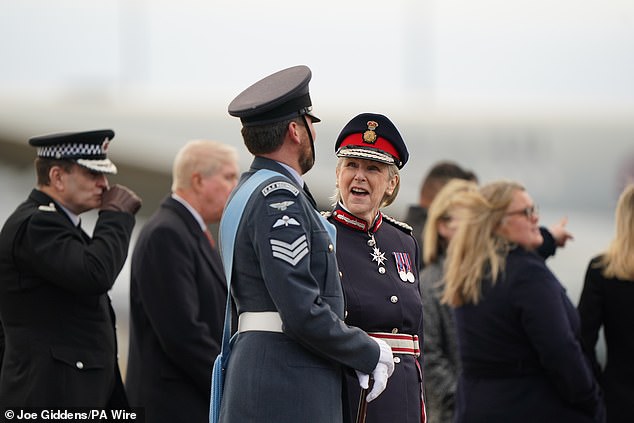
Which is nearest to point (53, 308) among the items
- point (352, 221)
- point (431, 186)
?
point (352, 221)

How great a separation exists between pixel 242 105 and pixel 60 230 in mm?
1352

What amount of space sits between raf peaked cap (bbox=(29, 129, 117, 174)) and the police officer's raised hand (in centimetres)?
10

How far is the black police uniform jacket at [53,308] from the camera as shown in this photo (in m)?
4.75

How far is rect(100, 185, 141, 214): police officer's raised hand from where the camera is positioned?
5.07 metres

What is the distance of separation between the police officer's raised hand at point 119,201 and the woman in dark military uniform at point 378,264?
1.20 meters

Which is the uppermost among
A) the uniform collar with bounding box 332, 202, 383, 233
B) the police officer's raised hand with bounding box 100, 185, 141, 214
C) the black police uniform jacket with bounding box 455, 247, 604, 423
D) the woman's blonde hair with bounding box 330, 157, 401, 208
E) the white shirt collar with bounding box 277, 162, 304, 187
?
the white shirt collar with bounding box 277, 162, 304, 187

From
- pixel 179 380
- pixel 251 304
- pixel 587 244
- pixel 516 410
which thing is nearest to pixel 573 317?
pixel 516 410

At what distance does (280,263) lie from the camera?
143 inches

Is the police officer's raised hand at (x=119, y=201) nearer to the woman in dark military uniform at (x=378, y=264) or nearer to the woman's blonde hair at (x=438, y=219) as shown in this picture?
the woman in dark military uniform at (x=378, y=264)

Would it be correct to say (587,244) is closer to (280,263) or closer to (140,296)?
(140,296)

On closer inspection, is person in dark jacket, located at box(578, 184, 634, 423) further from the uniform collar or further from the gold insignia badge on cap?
the gold insignia badge on cap

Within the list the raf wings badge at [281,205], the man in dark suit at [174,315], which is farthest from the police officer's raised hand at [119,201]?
the raf wings badge at [281,205]

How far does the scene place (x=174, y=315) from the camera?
5.30 m

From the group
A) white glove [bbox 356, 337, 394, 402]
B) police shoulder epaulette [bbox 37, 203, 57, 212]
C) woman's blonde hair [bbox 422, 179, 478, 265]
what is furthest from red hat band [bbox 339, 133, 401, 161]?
woman's blonde hair [bbox 422, 179, 478, 265]
